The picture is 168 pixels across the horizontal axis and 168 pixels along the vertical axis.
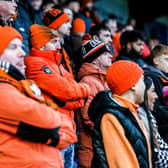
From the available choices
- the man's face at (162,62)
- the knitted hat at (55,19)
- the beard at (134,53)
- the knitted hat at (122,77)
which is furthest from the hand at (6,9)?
the beard at (134,53)

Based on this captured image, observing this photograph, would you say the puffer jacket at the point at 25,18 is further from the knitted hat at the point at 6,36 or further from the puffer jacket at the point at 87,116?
the knitted hat at the point at 6,36

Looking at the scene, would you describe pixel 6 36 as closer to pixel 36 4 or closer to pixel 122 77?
pixel 122 77

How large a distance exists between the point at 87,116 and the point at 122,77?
2.24 feet

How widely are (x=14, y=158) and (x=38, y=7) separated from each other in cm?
356

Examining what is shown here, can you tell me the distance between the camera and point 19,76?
2.59 m

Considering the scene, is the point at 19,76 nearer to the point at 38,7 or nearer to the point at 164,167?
the point at 164,167

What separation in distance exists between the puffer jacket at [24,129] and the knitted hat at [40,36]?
1.17m

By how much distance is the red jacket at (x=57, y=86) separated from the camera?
3.10 meters

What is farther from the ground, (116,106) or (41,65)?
(41,65)

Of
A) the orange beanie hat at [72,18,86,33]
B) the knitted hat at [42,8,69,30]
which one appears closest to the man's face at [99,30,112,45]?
the knitted hat at [42,8,69,30]

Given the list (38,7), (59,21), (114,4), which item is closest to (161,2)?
(114,4)

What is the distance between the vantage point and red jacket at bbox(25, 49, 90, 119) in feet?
10.2

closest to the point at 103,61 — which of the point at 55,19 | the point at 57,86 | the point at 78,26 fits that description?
the point at 55,19

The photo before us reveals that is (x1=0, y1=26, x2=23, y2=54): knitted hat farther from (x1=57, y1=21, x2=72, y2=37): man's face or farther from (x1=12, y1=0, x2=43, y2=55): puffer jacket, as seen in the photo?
(x1=57, y1=21, x2=72, y2=37): man's face
